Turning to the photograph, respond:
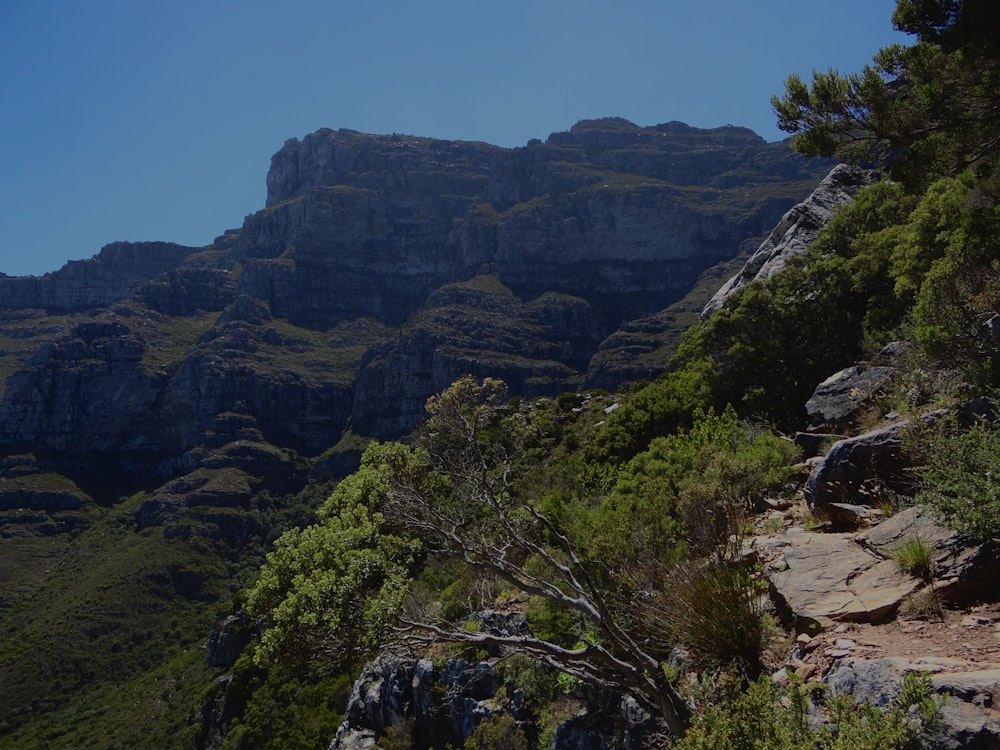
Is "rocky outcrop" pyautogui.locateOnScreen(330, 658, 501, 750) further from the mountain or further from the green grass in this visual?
the green grass

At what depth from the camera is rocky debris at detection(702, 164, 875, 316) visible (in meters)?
25.1

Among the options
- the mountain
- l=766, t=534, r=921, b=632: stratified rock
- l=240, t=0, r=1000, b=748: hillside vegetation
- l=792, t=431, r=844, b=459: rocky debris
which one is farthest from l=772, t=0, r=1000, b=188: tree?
the mountain

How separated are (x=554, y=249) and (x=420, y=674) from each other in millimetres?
173156

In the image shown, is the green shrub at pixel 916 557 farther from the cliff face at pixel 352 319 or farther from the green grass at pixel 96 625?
the cliff face at pixel 352 319

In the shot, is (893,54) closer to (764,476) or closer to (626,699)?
(764,476)

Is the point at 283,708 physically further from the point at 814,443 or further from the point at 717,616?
the point at 717,616

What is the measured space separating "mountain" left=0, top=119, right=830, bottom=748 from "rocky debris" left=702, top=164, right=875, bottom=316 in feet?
A: 217

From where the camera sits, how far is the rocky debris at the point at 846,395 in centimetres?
1080

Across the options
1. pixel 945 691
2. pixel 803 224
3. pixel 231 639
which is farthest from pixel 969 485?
pixel 231 639

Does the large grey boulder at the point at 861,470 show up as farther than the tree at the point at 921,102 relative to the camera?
No

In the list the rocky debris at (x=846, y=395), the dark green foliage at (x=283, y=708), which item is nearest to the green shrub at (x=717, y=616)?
the rocky debris at (x=846, y=395)

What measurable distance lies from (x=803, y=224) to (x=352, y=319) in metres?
166

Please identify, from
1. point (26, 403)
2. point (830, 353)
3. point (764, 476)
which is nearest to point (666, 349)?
point (830, 353)

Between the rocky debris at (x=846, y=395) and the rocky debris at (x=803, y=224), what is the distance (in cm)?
1272
